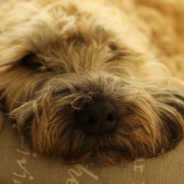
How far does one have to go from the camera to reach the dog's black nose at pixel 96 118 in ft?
5.05

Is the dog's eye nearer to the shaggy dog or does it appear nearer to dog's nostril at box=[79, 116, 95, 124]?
the shaggy dog

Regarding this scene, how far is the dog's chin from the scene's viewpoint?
158cm

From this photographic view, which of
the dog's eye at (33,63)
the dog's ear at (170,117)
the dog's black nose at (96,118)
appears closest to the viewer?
the dog's black nose at (96,118)

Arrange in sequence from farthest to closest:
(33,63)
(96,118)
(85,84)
Answer: (33,63) < (85,84) < (96,118)

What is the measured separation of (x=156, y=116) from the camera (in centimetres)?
178

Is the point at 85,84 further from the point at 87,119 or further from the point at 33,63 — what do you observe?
the point at 33,63

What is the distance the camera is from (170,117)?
184cm

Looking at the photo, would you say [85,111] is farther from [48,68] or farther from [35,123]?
[48,68]

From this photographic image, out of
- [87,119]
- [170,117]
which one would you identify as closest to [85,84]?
[87,119]

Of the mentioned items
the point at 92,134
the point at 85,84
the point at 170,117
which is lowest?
the point at 170,117

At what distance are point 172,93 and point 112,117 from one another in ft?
1.98

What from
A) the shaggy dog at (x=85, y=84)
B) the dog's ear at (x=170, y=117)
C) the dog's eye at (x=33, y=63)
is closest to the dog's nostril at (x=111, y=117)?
the shaggy dog at (x=85, y=84)

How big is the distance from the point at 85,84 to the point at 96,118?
0.25 meters

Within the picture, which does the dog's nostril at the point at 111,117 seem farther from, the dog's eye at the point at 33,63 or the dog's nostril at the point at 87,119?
the dog's eye at the point at 33,63
